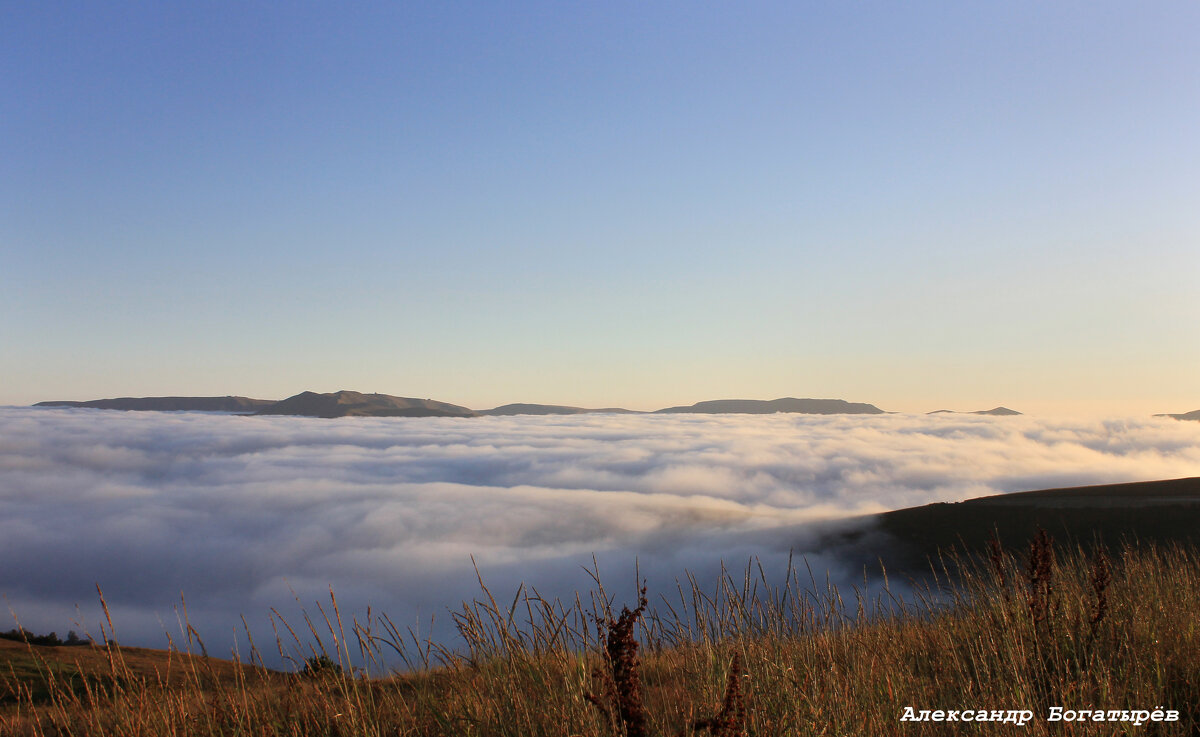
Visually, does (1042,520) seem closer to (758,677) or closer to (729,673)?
(758,677)

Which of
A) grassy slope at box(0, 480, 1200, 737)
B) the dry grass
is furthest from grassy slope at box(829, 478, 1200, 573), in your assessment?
the dry grass

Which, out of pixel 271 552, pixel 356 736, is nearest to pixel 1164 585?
pixel 356 736

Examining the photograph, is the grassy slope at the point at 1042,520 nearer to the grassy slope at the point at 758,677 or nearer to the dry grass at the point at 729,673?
the grassy slope at the point at 758,677

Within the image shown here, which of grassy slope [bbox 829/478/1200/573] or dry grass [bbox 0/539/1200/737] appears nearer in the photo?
dry grass [bbox 0/539/1200/737]

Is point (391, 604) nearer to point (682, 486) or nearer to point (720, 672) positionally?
point (682, 486)

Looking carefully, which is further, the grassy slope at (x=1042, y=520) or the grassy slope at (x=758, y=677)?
the grassy slope at (x=1042, y=520)

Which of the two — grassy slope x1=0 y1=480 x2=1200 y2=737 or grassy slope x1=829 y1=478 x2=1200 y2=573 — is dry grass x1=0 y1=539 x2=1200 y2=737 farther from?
grassy slope x1=829 y1=478 x2=1200 y2=573

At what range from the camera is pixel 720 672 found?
4.15m

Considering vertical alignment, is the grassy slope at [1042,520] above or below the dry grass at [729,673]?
below

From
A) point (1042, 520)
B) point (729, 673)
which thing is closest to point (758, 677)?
point (729, 673)

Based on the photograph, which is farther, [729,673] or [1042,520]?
[1042,520]

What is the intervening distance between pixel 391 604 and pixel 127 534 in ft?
343

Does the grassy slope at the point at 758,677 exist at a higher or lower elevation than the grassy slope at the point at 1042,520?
higher

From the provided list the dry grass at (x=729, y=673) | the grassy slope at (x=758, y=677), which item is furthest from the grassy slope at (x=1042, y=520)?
the dry grass at (x=729, y=673)
